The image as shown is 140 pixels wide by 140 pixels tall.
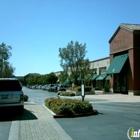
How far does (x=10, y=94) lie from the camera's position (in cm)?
1255

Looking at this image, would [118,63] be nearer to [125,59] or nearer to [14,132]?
[125,59]

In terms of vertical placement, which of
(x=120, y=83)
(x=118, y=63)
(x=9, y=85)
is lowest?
(x=9, y=85)

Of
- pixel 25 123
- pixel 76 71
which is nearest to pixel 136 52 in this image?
pixel 76 71

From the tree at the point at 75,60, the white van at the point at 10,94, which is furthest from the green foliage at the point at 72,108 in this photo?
the tree at the point at 75,60

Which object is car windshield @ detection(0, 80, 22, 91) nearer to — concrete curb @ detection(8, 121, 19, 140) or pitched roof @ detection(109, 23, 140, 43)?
concrete curb @ detection(8, 121, 19, 140)

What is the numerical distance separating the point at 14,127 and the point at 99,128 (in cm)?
325

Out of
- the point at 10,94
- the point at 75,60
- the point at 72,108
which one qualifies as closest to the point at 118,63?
the point at 75,60

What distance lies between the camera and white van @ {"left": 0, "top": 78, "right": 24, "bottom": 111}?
490 inches

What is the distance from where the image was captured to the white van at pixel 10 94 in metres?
12.4

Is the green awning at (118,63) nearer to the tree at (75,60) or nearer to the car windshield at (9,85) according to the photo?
the tree at (75,60)

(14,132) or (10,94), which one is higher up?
(10,94)

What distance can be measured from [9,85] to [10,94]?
89 cm

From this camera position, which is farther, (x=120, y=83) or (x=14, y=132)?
(x=120, y=83)

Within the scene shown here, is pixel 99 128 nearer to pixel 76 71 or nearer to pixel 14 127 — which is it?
pixel 14 127
